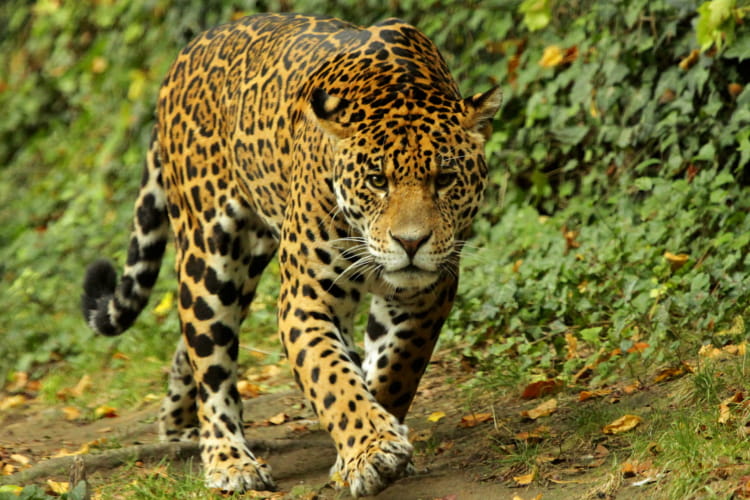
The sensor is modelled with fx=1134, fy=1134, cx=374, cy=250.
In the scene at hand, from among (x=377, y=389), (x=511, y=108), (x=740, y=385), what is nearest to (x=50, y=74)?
(x=511, y=108)

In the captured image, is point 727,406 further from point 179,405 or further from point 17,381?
point 17,381

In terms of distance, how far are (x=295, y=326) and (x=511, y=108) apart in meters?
4.64

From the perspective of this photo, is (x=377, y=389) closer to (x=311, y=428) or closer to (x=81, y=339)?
(x=311, y=428)

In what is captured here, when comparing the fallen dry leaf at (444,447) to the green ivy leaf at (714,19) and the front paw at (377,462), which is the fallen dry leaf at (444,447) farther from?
the green ivy leaf at (714,19)

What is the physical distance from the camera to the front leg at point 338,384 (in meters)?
4.42

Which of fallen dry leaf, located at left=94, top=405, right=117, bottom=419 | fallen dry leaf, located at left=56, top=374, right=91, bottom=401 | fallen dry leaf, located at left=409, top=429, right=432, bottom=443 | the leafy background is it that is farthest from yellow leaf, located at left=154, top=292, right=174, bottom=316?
fallen dry leaf, located at left=409, top=429, right=432, bottom=443

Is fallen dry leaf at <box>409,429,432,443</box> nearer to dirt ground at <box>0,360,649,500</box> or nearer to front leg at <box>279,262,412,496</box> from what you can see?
dirt ground at <box>0,360,649,500</box>

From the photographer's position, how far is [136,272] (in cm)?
666

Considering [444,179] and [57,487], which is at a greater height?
[444,179]

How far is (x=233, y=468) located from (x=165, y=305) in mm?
4093

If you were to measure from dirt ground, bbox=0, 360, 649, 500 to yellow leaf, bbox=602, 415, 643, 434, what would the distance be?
1.16 ft

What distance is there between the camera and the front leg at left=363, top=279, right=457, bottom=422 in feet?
17.3

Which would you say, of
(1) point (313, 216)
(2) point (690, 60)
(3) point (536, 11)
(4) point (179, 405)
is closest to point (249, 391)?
(4) point (179, 405)

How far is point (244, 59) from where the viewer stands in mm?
6184
